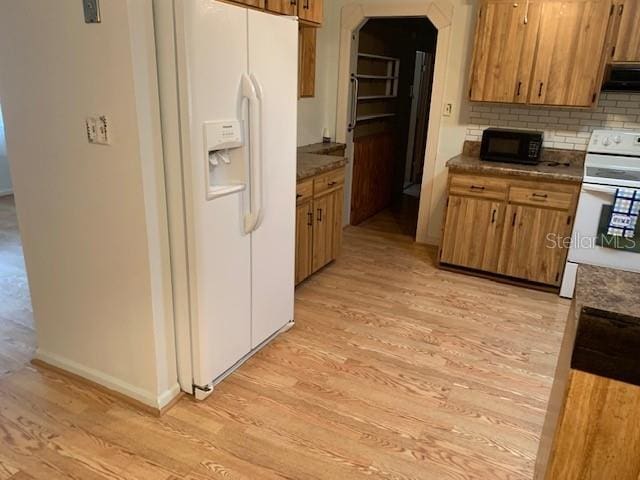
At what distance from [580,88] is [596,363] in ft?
9.63

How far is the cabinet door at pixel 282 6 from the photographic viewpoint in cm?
258

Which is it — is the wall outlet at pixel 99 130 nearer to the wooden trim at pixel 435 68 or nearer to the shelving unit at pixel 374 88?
the wooden trim at pixel 435 68

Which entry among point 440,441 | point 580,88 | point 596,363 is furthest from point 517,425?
point 580,88

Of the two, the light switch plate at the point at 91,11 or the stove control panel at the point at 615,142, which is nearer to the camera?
the light switch plate at the point at 91,11

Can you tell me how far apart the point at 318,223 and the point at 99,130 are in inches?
72.9

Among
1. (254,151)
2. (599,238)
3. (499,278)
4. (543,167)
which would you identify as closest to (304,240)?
(254,151)

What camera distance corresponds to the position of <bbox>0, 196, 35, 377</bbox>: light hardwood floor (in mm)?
2518

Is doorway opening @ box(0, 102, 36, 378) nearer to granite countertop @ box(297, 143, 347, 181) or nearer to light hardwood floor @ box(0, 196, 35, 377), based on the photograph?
light hardwood floor @ box(0, 196, 35, 377)

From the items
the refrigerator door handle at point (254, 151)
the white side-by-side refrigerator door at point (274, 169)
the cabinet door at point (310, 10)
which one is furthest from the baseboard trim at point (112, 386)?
the cabinet door at point (310, 10)

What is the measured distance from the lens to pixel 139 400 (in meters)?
2.16

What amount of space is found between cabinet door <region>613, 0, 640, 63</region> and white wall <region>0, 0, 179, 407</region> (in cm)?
307

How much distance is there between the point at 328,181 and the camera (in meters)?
3.48

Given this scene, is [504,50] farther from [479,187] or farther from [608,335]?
[608,335]

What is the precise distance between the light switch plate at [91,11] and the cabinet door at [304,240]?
168 cm
